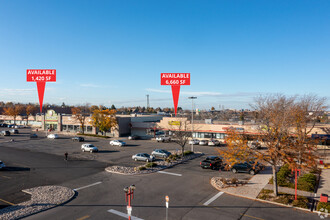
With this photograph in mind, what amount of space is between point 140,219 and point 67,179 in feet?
39.1

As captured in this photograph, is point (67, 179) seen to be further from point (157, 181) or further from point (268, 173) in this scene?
point (268, 173)

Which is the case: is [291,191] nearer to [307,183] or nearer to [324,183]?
[307,183]

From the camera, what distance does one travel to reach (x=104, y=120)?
55.5 m

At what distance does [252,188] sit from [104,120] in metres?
42.9

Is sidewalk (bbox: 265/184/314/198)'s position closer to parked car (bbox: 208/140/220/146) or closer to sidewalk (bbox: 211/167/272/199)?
sidewalk (bbox: 211/167/272/199)

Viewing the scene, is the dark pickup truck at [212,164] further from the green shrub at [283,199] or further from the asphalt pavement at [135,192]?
the green shrub at [283,199]

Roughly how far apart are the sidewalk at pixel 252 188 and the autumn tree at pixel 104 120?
3995 centimetres

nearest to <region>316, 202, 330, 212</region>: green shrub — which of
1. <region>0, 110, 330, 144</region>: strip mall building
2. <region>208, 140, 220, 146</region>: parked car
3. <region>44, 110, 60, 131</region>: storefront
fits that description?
<region>0, 110, 330, 144</region>: strip mall building

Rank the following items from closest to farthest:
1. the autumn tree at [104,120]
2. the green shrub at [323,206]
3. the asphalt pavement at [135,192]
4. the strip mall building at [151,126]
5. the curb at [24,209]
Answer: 1. the curb at [24,209]
2. the asphalt pavement at [135,192]
3. the green shrub at [323,206]
4. the strip mall building at [151,126]
5. the autumn tree at [104,120]

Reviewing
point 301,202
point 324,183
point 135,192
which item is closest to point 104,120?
point 135,192

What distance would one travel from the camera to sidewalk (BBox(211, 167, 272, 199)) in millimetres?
18375

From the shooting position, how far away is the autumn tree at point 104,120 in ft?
181

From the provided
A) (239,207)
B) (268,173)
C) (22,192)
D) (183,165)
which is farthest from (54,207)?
(268,173)

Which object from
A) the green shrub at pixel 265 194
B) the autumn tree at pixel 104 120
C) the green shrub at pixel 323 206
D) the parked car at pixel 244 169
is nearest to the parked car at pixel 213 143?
the parked car at pixel 244 169
